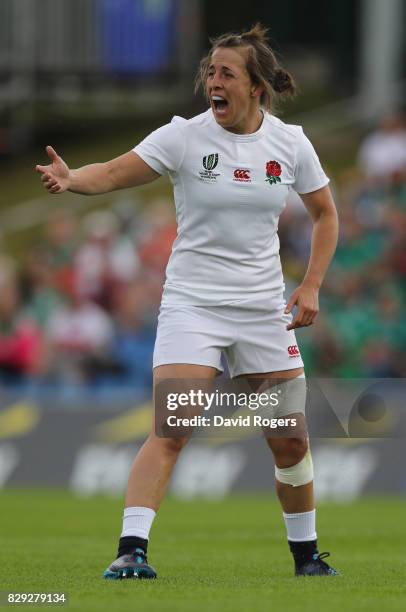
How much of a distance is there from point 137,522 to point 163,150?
1.69m

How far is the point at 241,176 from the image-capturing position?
752 centimetres

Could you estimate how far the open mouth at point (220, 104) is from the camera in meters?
7.49

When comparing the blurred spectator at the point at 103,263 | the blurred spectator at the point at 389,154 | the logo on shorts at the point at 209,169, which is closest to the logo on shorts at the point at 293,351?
the logo on shorts at the point at 209,169

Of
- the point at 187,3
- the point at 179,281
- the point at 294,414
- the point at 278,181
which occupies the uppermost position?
the point at 187,3

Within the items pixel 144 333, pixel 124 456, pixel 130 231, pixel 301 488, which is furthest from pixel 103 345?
pixel 301 488

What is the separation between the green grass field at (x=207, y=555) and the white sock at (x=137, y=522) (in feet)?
0.74

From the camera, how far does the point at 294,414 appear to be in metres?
7.64

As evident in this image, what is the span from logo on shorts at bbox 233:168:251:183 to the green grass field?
1.84m

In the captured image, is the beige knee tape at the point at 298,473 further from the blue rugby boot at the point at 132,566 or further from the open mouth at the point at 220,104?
the open mouth at the point at 220,104

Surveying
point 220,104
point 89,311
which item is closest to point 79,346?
point 89,311

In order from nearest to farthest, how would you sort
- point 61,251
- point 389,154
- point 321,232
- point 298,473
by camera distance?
point 298,473, point 321,232, point 389,154, point 61,251

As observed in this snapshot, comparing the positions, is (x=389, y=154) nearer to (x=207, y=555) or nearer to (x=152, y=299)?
(x=152, y=299)

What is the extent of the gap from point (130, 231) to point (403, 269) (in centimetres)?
394

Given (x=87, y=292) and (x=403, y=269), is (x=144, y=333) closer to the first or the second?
(x=87, y=292)
